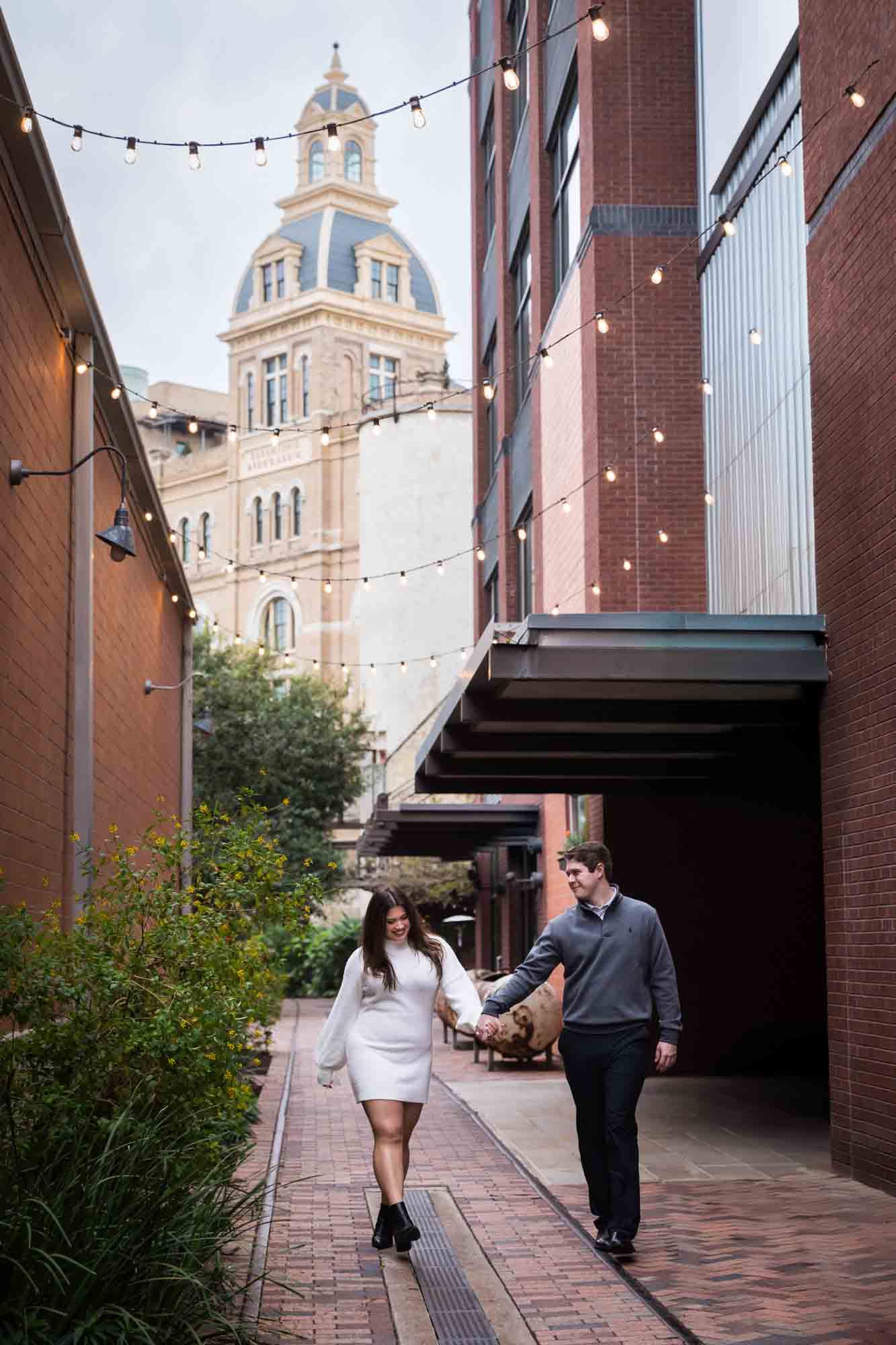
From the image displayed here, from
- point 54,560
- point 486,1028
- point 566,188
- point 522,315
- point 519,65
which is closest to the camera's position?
point 486,1028

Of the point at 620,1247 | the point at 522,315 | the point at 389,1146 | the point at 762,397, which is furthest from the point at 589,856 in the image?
the point at 522,315

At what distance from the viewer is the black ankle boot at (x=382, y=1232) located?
300 inches

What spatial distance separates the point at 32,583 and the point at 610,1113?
15.8 ft

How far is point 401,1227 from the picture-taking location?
7453mm

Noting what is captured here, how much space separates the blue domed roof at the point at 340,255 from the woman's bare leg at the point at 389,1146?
61.0 m

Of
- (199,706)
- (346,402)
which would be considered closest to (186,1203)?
(199,706)

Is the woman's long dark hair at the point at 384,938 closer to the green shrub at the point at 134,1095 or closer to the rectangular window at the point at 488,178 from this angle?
the green shrub at the point at 134,1095

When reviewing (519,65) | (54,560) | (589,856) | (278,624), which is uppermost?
(519,65)

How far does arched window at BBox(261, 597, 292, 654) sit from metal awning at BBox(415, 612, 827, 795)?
4872 cm

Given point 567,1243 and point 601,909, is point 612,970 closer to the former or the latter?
point 601,909

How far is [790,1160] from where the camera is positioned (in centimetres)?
1058

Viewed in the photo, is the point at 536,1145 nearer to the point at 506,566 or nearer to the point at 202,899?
the point at 202,899

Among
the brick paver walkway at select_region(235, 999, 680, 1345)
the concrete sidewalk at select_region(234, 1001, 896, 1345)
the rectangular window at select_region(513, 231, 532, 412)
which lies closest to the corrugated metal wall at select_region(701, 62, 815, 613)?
the concrete sidewalk at select_region(234, 1001, 896, 1345)

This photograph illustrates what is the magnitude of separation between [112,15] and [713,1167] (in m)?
13.0
